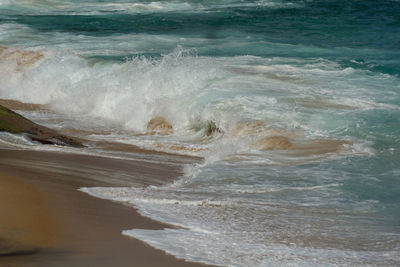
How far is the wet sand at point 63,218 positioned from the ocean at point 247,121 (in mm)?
205

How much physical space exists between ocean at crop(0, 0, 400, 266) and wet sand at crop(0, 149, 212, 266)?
8.1 inches

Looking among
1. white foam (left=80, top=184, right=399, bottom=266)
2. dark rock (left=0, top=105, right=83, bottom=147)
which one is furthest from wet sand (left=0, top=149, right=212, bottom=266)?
dark rock (left=0, top=105, right=83, bottom=147)

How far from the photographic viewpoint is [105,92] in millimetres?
14242

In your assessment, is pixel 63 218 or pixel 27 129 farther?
pixel 27 129

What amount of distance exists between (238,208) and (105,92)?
8.85 m

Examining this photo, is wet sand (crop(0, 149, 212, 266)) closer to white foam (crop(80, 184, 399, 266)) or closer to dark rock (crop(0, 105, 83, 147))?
white foam (crop(80, 184, 399, 266))

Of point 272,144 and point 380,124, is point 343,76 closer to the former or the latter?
point 380,124

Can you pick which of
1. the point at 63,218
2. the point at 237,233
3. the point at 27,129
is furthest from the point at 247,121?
the point at 63,218

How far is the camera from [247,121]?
10516 millimetres

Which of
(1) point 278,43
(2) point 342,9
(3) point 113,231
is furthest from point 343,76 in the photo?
(2) point 342,9

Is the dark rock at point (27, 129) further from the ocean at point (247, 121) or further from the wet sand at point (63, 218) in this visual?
the wet sand at point (63, 218)

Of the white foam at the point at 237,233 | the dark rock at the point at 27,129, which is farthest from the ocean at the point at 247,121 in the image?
the dark rock at the point at 27,129

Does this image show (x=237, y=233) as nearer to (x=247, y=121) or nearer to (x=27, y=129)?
(x=27, y=129)

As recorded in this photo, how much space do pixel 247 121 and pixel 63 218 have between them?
6304 millimetres
